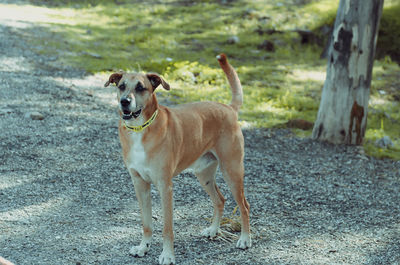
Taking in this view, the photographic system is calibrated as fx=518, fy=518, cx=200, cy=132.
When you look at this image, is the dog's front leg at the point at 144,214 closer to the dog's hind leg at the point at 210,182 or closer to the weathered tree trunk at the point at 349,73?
the dog's hind leg at the point at 210,182

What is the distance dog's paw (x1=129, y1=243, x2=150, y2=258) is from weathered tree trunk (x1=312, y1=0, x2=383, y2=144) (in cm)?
462

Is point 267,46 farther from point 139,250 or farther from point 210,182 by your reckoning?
point 139,250

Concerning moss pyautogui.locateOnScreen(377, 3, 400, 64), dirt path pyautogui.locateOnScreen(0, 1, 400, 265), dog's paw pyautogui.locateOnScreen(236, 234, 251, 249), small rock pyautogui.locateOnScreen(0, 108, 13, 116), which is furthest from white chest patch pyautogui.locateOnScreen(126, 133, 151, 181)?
moss pyautogui.locateOnScreen(377, 3, 400, 64)

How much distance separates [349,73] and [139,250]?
4.95m

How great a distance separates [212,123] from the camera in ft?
15.9

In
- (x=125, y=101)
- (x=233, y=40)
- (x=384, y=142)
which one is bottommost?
(x=384, y=142)

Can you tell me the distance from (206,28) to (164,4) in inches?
113

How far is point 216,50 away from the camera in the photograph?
1300cm

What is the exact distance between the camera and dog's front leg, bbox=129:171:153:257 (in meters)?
4.56

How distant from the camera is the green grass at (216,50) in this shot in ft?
32.5

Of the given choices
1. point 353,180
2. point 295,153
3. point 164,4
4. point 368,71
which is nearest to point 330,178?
point 353,180

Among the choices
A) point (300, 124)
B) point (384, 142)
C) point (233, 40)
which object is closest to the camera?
point (384, 142)

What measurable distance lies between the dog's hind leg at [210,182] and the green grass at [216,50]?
3.94 m

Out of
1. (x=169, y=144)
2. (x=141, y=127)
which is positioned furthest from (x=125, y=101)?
(x=169, y=144)
